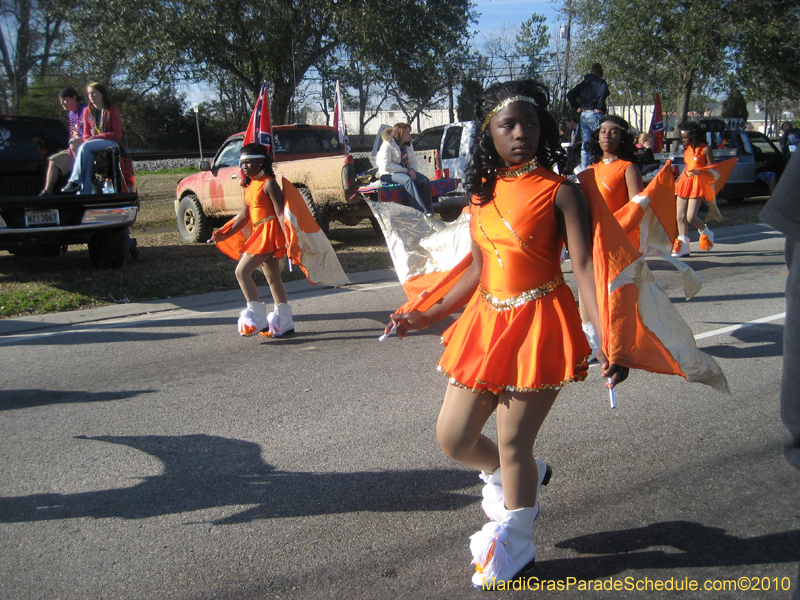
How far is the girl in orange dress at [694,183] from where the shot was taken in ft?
32.4

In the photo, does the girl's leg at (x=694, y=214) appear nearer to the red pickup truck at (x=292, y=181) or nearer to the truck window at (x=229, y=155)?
the red pickup truck at (x=292, y=181)

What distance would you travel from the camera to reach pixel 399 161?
11.5 metres

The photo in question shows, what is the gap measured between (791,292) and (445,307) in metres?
1.65

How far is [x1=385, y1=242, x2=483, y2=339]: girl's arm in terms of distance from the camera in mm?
2857

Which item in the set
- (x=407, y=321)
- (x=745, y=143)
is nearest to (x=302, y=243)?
(x=407, y=321)

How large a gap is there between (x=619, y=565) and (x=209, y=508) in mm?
1913

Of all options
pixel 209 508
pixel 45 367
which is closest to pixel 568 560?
pixel 209 508

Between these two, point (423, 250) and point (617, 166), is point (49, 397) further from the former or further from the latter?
point (617, 166)

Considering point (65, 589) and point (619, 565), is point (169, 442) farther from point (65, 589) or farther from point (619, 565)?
point (619, 565)

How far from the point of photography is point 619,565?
2.78 meters

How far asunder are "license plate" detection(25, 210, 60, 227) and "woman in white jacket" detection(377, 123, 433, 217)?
5.21 metres

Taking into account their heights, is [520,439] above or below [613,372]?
below

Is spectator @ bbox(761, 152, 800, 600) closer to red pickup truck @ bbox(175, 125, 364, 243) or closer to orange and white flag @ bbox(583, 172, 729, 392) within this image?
orange and white flag @ bbox(583, 172, 729, 392)

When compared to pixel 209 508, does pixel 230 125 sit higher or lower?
higher
